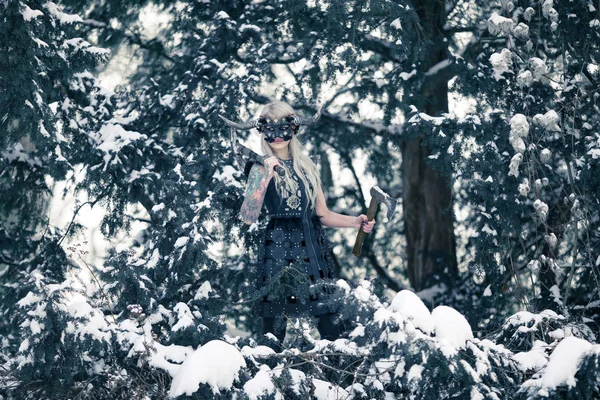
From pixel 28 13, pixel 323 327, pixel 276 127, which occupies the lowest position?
pixel 323 327

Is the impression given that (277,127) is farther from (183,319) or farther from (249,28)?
(249,28)

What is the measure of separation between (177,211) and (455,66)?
107 inches

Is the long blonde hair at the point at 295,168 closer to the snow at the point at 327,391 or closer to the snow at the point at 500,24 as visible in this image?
the snow at the point at 500,24

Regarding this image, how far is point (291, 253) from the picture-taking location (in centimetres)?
590

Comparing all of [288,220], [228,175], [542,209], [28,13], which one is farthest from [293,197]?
[28,13]

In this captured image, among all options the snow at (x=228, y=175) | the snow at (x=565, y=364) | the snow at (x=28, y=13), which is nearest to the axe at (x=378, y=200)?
the snow at (x=228, y=175)

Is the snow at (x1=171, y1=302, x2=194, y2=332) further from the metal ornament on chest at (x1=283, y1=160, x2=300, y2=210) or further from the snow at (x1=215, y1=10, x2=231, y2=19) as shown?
the snow at (x1=215, y1=10, x2=231, y2=19)

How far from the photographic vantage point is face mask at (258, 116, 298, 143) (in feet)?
19.5

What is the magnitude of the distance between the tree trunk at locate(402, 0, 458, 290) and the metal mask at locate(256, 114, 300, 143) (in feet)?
9.03

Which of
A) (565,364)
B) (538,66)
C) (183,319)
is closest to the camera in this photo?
(565,364)

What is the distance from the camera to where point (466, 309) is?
7695 millimetres

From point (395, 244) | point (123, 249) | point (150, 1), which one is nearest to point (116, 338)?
point (123, 249)

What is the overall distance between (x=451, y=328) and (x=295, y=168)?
2253mm

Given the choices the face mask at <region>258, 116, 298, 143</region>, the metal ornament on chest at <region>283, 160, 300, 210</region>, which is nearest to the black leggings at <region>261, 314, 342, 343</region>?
the metal ornament on chest at <region>283, 160, 300, 210</region>
